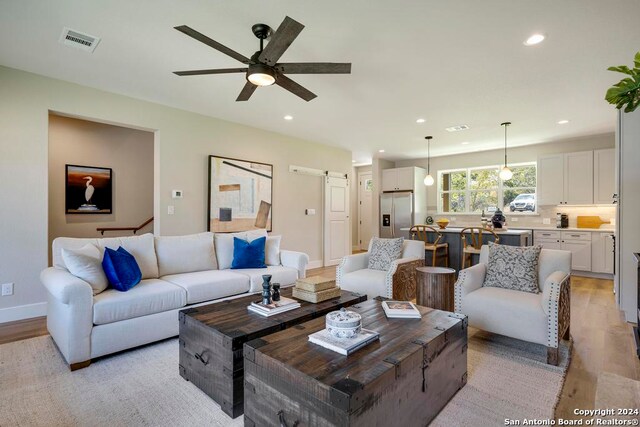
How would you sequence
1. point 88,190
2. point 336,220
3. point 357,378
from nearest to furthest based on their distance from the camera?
point 357,378 → point 88,190 → point 336,220

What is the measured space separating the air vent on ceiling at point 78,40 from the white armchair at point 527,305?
3791mm

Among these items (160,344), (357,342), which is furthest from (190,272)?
(357,342)

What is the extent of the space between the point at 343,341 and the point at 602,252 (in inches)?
240

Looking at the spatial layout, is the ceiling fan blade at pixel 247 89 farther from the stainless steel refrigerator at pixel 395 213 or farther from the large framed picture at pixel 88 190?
the stainless steel refrigerator at pixel 395 213

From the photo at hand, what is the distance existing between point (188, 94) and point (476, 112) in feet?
12.8

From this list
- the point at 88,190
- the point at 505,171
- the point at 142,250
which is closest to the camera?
the point at 142,250

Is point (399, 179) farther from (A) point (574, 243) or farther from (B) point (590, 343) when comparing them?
(B) point (590, 343)

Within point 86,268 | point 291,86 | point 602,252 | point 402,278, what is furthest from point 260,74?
point 602,252

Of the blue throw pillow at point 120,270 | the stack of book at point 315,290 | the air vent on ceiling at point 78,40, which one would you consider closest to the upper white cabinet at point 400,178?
the stack of book at point 315,290

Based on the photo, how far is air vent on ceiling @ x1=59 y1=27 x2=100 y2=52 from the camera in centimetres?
261

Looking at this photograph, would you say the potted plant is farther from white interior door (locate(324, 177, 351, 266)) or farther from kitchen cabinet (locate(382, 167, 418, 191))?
kitchen cabinet (locate(382, 167, 418, 191))

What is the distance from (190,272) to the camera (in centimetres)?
354

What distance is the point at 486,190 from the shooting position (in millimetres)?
7199

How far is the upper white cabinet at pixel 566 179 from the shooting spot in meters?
5.82
